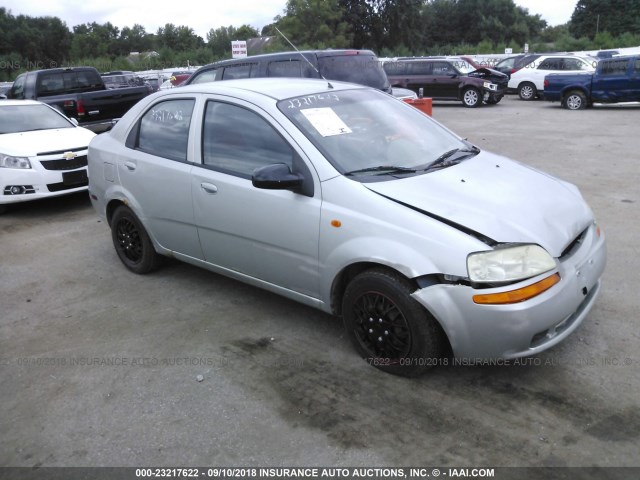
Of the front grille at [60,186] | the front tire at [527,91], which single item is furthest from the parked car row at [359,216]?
the front tire at [527,91]

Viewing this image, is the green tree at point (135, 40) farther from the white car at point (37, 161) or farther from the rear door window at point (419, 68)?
the white car at point (37, 161)

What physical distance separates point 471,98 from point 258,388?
18417 millimetres

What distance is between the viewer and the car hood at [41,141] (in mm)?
7562

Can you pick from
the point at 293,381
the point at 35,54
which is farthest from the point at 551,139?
the point at 35,54

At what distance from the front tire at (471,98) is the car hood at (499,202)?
16808 millimetres

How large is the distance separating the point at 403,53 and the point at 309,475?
1951 inches

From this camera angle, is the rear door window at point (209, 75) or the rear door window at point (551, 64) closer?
the rear door window at point (209, 75)

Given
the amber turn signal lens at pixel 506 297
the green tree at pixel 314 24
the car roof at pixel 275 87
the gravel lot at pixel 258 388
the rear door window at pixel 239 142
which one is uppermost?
the green tree at pixel 314 24

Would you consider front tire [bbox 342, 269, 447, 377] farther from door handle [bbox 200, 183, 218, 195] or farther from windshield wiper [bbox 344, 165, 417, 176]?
door handle [bbox 200, 183, 218, 195]

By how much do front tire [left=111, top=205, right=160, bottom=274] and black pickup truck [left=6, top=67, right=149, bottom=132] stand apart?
6.76 m

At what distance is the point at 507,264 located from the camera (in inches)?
120

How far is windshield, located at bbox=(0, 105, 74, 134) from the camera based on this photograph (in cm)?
832

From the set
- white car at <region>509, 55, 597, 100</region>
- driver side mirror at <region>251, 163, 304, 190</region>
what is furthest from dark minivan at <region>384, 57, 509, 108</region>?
driver side mirror at <region>251, 163, 304, 190</region>

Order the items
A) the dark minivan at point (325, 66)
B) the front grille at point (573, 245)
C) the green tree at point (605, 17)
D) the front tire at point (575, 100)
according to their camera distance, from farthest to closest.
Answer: the green tree at point (605, 17), the front tire at point (575, 100), the dark minivan at point (325, 66), the front grille at point (573, 245)
